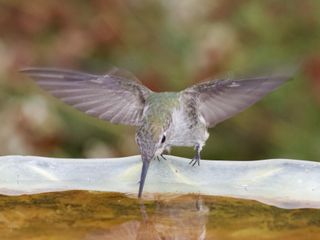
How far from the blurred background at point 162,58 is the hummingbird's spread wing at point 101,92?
55.2 inches

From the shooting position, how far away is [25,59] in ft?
18.0

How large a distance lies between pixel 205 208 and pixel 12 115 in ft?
7.97

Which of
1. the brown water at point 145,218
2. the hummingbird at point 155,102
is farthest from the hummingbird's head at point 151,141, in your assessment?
the brown water at point 145,218

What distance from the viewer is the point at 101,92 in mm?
3621

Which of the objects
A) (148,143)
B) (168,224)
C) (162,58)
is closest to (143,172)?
(148,143)

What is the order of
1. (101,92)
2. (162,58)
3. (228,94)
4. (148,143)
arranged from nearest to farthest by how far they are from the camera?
(148,143), (228,94), (101,92), (162,58)

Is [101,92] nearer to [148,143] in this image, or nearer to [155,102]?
[155,102]

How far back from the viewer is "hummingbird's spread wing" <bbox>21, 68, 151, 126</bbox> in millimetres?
3336

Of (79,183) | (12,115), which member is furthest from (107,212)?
(12,115)

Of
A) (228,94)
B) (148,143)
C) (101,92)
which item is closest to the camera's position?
(148,143)

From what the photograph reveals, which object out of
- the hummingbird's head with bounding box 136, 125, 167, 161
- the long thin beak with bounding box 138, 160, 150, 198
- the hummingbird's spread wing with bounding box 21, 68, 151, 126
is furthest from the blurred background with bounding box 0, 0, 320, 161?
the long thin beak with bounding box 138, 160, 150, 198

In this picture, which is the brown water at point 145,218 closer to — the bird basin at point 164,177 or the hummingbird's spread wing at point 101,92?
the bird basin at point 164,177

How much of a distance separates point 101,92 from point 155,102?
0.20m

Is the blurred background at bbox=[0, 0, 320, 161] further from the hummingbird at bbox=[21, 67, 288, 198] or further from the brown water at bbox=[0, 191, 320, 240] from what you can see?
the brown water at bbox=[0, 191, 320, 240]
